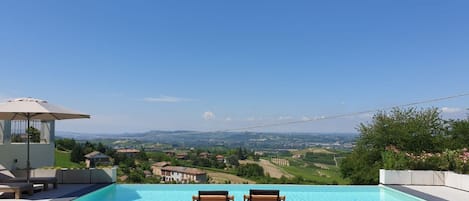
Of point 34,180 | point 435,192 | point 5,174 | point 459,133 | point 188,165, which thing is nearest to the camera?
point 34,180

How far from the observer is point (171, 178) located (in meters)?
12.9

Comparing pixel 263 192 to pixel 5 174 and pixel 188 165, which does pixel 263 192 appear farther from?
pixel 188 165

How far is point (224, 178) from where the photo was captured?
13.1 meters

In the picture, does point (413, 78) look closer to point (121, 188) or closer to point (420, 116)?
point (420, 116)

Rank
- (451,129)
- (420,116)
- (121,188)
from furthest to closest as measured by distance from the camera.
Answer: (451,129) → (420,116) → (121,188)

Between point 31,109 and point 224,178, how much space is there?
608 centimetres

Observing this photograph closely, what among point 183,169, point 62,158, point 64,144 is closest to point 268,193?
point 183,169

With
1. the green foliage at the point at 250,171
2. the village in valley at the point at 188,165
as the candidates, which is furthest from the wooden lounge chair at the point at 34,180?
the green foliage at the point at 250,171

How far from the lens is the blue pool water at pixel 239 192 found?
10.1 m

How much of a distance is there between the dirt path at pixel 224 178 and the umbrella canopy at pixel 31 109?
4338 millimetres

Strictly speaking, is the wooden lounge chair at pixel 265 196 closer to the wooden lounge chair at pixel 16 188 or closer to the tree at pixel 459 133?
the wooden lounge chair at pixel 16 188

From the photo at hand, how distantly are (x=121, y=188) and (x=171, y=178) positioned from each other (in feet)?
6.05

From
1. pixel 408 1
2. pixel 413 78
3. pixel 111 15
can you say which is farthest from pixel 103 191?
pixel 413 78

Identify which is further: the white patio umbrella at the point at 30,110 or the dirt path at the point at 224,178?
the dirt path at the point at 224,178
